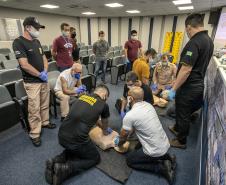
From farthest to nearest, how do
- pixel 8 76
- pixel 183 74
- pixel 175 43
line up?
pixel 175 43
pixel 8 76
pixel 183 74

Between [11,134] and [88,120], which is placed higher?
[88,120]

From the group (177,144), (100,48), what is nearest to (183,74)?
(177,144)

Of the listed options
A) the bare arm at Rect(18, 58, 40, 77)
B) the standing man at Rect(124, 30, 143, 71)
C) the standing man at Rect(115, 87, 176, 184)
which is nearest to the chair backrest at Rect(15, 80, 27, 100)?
the bare arm at Rect(18, 58, 40, 77)

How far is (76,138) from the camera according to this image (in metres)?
1.55

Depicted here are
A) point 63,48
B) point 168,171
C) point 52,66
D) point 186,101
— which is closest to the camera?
point 168,171

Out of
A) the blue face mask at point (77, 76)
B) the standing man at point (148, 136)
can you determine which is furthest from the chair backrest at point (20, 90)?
the standing man at point (148, 136)

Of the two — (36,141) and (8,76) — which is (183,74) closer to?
(36,141)

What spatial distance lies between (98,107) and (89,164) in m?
0.65

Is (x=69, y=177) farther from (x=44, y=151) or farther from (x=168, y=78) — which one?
(x=168, y=78)

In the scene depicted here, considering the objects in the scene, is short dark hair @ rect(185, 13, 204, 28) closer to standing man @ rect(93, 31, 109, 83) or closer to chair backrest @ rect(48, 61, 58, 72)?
chair backrest @ rect(48, 61, 58, 72)

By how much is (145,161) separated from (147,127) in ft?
1.50

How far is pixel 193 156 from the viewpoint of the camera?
203cm

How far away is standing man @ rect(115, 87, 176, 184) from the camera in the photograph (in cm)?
149

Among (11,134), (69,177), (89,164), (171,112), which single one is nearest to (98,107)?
(89,164)
